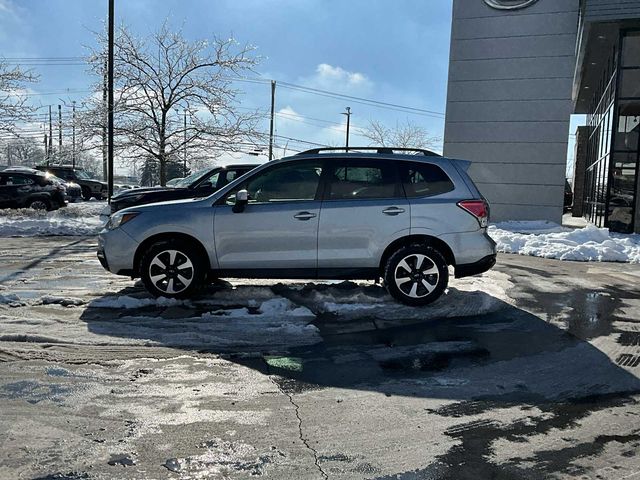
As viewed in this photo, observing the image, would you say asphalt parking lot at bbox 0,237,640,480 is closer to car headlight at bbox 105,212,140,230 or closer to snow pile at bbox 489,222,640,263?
car headlight at bbox 105,212,140,230

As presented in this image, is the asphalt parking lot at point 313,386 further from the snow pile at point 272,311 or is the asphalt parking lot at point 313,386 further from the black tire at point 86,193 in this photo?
the black tire at point 86,193

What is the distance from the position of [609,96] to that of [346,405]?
19810mm

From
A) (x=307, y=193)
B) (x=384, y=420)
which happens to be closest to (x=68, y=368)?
(x=384, y=420)

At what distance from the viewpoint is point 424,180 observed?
6.69 m

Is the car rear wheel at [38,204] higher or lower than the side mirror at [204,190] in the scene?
lower

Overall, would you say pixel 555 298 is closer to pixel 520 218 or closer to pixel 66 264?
pixel 66 264

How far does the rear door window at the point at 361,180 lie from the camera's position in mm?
6637

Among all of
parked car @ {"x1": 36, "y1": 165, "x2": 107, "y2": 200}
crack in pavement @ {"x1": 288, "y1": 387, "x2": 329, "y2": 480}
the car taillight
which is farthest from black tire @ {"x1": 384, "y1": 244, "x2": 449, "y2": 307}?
parked car @ {"x1": 36, "y1": 165, "x2": 107, "y2": 200}

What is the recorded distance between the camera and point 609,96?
19.4m

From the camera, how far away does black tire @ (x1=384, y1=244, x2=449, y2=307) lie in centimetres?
648

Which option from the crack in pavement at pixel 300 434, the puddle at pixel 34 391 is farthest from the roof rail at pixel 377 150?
the puddle at pixel 34 391

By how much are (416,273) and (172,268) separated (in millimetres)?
2994

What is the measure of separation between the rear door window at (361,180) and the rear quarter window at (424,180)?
144 mm

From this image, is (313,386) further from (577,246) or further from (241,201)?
(577,246)
